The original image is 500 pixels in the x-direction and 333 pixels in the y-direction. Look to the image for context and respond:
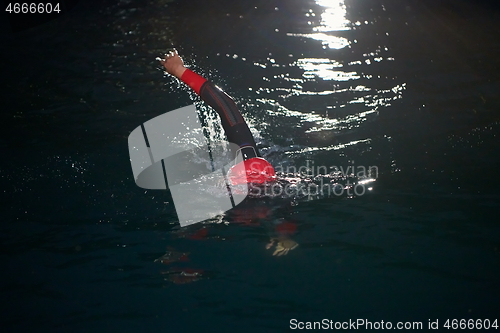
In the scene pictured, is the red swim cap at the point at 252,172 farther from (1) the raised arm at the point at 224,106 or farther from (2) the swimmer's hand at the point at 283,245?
(2) the swimmer's hand at the point at 283,245

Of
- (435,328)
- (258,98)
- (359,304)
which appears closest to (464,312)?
(435,328)

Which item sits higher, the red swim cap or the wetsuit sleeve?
the wetsuit sleeve

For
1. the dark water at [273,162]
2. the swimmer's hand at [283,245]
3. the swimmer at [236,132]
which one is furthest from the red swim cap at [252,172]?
the swimmer's hand at [283,245]

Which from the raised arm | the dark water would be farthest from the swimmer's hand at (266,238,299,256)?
the raised arm

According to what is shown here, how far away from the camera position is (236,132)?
5207 mm

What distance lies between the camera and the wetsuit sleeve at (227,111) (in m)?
5.15

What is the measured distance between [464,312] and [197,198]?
302cm

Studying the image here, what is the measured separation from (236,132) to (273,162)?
1.01 m

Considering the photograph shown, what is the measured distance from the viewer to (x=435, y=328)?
3432 mm

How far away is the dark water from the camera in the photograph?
3744 mm

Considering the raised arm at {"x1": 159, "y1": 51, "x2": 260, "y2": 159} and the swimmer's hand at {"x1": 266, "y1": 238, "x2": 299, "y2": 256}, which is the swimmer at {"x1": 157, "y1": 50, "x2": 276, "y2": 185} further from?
the swimmer's hand at {"x1": 266, "y1": 238, "x2": 299, "y2": 256}

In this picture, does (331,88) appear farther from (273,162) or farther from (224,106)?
(224,106)

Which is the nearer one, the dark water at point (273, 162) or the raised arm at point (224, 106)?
the dark water at point (273, 162)

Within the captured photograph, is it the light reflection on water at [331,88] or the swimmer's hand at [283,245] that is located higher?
the light reflection on water at [331,88]
